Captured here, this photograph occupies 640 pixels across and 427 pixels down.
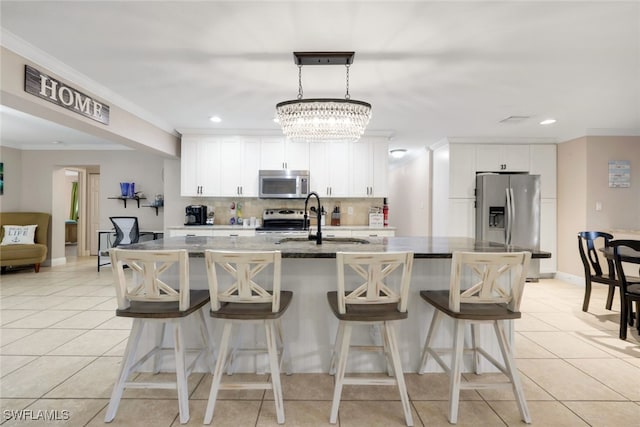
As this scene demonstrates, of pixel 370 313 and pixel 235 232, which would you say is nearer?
pixel 370 313

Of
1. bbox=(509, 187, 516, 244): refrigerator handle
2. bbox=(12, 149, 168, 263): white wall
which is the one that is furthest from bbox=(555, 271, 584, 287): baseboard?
bbox=(12, 149, 168, 263): white wall

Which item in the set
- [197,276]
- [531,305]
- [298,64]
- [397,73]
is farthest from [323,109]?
[531,305]

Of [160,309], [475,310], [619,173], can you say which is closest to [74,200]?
[160,309]

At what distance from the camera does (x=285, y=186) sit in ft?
17.0

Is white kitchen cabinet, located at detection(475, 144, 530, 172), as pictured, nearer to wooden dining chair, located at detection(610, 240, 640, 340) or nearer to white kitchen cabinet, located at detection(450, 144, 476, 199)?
Result: white kitchen cabinet, located at detection(450, 144, 476, 199)

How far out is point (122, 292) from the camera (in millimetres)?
1880

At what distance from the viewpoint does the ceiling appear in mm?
2105

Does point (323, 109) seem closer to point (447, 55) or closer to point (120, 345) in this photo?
point (447, 55)

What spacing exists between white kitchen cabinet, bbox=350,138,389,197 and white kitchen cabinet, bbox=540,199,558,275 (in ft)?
8.78

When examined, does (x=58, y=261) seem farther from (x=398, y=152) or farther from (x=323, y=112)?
(x=398, y=152)

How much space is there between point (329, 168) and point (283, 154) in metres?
0.74

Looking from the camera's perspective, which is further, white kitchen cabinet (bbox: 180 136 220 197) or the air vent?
white kitchen cabinet (bbox: 180 136 220 197)

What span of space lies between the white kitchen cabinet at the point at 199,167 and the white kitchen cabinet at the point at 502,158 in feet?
13.8

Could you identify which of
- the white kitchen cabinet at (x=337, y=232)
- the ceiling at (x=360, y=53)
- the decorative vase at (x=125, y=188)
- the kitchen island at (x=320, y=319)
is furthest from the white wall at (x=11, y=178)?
the kitchen island at (x=320, y=319)
